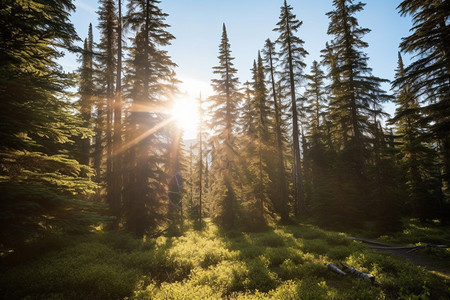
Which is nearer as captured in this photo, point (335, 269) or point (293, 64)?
point (335, 269)

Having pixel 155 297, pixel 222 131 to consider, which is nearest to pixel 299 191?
pixel 222 131

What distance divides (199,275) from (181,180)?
21.5m

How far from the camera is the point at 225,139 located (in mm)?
20844

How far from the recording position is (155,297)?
6211mm

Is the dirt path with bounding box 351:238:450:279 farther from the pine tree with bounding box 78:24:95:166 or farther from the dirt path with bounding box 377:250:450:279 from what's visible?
the pine tree with bounding box 78:24:95:166

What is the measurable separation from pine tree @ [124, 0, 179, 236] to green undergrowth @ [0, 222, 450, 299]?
3.43 m

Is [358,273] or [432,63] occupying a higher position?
[432,63]

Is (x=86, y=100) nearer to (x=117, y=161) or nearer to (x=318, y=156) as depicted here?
(x=117, y=161)

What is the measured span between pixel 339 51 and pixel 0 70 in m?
24.6

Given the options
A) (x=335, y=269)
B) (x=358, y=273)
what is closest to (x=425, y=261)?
(x=358, y=273)

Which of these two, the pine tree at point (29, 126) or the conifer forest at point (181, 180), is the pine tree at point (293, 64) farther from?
the pine tree at point (29, 126)

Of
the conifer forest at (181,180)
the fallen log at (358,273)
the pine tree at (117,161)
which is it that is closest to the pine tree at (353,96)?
the conifer forest at (181,180)

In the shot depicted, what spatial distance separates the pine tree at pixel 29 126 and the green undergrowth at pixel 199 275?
4.88ft

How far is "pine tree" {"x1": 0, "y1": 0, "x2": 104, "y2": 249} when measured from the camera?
6.22 metres
